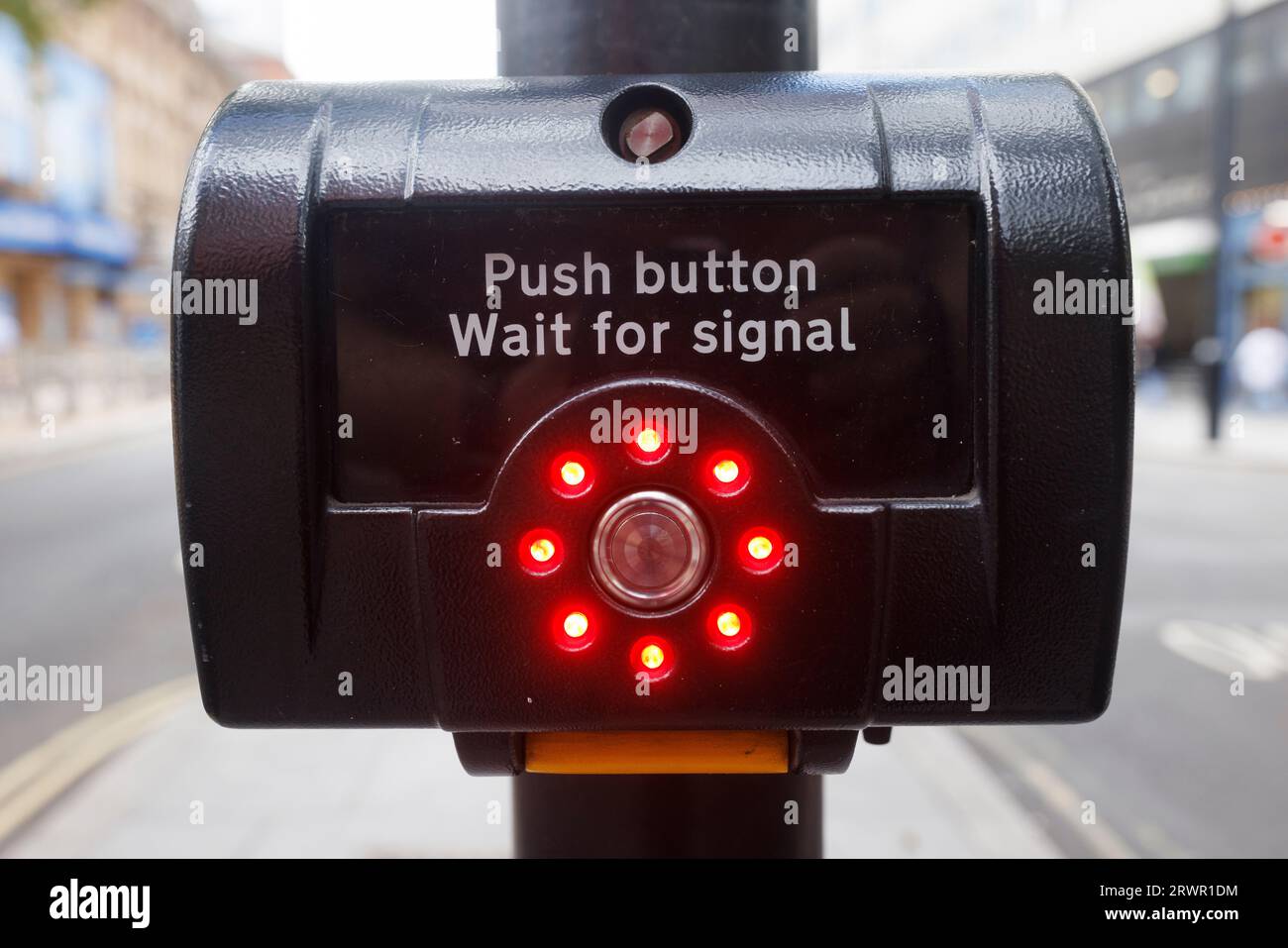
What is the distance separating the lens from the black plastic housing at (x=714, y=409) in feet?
3.12

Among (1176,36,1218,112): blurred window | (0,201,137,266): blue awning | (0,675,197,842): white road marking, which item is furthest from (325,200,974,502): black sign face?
(0,201,137,266): blue awning

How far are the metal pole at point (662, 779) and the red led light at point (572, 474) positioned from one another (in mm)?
504

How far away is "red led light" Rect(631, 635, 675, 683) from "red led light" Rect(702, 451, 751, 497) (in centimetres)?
14

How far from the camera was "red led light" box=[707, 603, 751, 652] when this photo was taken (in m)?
0.96

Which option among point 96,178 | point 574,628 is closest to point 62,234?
point 96,178

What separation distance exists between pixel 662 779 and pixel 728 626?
43 cm

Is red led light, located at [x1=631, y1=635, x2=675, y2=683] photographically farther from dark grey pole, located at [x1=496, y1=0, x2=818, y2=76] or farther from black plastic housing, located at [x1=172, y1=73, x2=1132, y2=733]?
dark grey pole, located at [x1=496, y1=0, x2=818, y2=76]

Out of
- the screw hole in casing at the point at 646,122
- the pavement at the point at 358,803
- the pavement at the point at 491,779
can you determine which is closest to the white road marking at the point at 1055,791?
the pavement at the point at 491,779

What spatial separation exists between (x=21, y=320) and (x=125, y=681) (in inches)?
794

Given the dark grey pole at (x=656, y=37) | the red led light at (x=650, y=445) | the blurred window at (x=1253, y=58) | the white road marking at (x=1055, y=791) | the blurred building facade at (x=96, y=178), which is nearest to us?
the red led light at (x=650, y=445)

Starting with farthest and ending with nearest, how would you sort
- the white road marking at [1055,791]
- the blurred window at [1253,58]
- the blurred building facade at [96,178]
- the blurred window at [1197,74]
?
the blurred building facade at [96,178]
the blurred window at [1197,74]
the blurred window at [1253,58]
the white road marking at [1055,791]

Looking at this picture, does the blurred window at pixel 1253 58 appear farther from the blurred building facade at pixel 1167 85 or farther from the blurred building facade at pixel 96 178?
the blurred building facade at pixel 96 178
